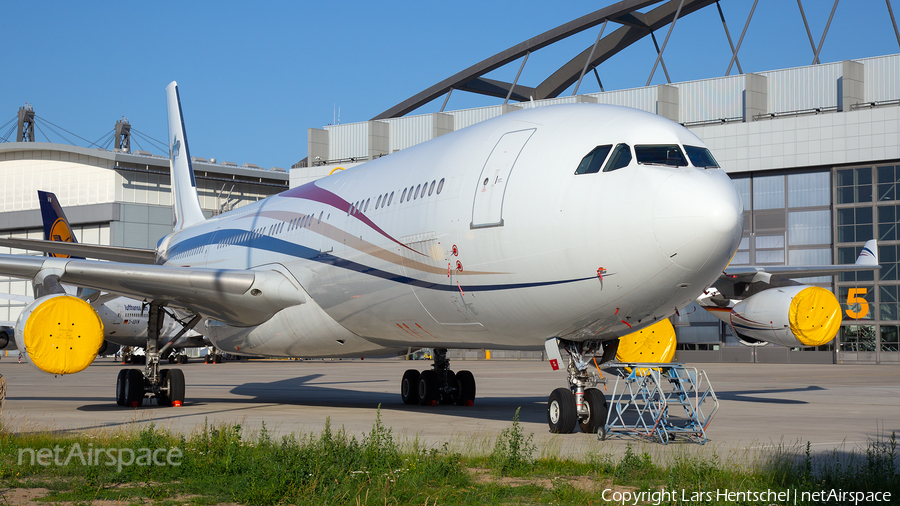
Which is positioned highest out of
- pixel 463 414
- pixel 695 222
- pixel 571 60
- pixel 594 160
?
pixel 571 60

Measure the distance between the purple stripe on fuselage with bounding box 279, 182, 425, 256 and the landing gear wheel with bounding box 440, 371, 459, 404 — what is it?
15.1 ft

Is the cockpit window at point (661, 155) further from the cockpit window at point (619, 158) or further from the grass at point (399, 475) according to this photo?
the grass at point (399, 475)

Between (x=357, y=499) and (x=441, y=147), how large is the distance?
780cm

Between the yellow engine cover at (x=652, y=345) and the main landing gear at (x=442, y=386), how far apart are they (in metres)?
4.10

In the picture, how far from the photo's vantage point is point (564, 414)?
36.8 feet

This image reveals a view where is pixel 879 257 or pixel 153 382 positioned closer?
pixel 153 382

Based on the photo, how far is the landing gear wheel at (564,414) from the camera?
36.8 feet

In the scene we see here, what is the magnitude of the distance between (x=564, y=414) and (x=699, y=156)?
3.70m

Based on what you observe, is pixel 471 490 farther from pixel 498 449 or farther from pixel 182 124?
pixel 182 124

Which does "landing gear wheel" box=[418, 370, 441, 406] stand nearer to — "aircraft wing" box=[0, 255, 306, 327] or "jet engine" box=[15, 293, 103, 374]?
"aircraft wing" box=[0, 255, 306, 327]

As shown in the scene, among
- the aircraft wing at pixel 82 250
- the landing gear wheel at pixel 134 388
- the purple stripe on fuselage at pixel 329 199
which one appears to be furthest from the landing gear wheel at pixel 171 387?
the purple stripe on fuselage at pixel 329 199

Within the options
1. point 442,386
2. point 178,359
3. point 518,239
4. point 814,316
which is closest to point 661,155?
point 518,239

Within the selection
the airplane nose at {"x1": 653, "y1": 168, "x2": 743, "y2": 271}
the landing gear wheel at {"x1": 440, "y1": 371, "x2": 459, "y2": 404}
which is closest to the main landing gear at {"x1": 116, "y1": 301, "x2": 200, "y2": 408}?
the landing gear wheel at {"x1": 440, "y1": 371, "x2": 459, "y2": 404}

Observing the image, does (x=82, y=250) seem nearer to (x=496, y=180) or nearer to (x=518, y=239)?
(x=496, y=180)
